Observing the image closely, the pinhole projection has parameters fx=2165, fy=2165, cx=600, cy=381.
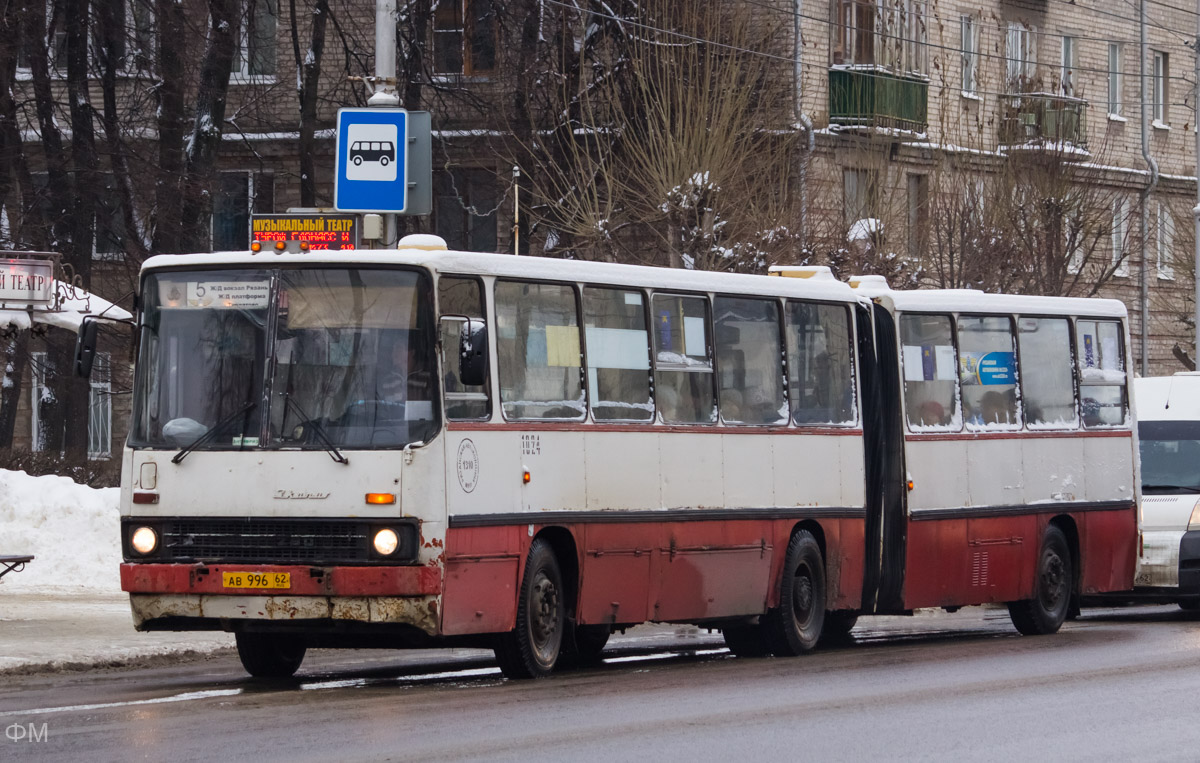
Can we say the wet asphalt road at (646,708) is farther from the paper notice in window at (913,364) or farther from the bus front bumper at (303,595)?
the paper notice in window at (913,364)

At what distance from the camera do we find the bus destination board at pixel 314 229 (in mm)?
17516

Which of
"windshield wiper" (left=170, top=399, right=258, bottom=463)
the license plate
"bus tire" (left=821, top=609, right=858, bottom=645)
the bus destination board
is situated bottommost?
"bus tire" (left=821, top=609, right=858, bottom=645)

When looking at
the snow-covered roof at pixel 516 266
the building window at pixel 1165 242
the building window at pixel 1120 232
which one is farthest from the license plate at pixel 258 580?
the building window at pixel 1165 242

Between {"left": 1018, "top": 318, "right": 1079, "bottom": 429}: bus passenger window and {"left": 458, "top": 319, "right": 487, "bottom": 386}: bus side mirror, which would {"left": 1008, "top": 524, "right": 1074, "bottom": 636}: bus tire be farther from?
{"left": 458, "top": 319, "right": 487, "bottom": 386}: bus side mirror

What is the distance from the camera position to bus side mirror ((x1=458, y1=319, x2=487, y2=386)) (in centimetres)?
1262

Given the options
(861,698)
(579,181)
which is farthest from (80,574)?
(579,181)

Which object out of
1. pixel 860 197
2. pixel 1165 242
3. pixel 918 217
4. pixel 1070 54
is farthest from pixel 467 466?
pixel 1070 54

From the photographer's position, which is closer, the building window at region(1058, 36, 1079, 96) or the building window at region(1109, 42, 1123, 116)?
the building window at region(1058, 36, 1079, 96)

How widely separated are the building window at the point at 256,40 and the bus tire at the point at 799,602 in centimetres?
1829

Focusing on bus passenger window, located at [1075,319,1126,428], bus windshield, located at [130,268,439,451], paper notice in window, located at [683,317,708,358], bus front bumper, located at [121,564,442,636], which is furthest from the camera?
bus passenger window, located at [1075,319,1126,428]

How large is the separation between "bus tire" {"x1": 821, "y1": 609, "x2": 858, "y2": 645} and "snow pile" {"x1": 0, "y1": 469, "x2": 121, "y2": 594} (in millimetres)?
6597

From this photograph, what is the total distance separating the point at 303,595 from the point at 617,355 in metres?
3.13

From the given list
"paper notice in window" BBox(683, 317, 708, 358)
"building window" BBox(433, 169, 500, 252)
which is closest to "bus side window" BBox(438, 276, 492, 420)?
"paper notice in window" BBox(683, 317, 708, 358)

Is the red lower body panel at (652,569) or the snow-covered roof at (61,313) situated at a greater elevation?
the snow-covered roof at (61,313)
